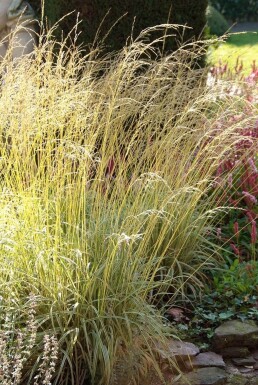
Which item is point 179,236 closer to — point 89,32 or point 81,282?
point 81,282

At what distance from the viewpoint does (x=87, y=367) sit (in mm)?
3430

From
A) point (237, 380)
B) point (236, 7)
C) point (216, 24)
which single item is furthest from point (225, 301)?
point (236, 7)

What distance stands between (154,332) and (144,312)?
0.10 m

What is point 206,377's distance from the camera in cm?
359

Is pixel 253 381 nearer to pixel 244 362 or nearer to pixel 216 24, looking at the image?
pixel 244 362

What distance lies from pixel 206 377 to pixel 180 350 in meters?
0.18

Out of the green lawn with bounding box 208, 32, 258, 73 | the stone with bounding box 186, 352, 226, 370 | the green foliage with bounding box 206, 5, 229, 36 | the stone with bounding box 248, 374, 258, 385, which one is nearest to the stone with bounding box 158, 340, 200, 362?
the stone with bounding box 186, 352, 226, 370

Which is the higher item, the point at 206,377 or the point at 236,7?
the point at 206,377

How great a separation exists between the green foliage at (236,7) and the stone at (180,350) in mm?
17021

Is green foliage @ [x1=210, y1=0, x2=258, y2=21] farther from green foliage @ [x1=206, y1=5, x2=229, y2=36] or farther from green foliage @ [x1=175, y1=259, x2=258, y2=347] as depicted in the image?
green foliage @ [x1=175, y1=259, x2=258, y2=347]

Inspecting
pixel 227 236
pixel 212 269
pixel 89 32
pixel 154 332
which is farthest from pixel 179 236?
pixel 89 32

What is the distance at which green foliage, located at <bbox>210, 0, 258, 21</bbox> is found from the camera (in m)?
20.0

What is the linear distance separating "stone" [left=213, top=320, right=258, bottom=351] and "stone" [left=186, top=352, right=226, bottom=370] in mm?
88

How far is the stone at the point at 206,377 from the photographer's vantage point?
3553 millimetres
